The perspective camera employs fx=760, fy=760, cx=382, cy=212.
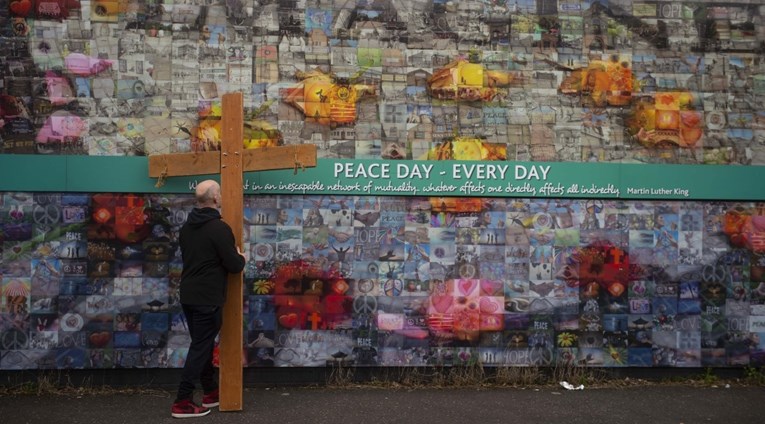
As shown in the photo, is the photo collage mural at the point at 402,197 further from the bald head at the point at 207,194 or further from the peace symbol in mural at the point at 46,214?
the bald head at the point at 207,194

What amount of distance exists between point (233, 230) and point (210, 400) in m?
1.35

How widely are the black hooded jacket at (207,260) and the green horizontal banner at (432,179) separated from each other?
1.07 meters

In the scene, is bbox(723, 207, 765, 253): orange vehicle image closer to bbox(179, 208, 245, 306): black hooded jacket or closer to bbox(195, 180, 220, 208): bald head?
bbox(179, 208, 245, 306): black hooded jacket

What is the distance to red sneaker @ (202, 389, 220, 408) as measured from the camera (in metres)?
5.96

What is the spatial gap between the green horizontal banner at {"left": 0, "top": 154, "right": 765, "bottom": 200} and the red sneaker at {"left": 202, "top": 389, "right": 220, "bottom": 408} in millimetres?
1768

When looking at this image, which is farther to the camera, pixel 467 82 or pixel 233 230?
pixel 467 82

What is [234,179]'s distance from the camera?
19.4 ft

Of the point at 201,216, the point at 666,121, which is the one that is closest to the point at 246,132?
the point at 201,216

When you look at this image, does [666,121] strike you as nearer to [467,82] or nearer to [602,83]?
[602,83]

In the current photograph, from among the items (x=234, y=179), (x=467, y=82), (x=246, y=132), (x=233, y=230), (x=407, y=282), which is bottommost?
(x=407, y=282)

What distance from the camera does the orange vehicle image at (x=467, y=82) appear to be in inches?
271

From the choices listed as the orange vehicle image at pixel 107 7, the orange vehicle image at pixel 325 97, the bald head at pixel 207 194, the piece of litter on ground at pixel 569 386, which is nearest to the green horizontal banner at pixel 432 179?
the orange vehicle image at pixel 325 97

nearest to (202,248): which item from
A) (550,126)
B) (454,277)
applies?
(454,277)

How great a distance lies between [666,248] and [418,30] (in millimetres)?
3013
